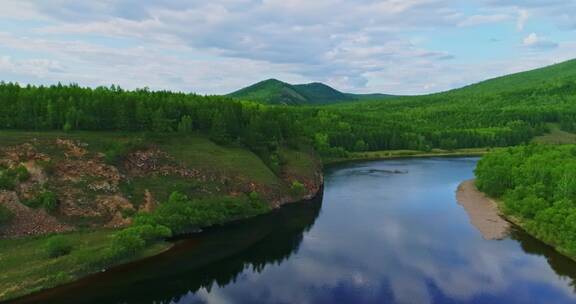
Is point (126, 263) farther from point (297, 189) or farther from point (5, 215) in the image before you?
point (297, 189)

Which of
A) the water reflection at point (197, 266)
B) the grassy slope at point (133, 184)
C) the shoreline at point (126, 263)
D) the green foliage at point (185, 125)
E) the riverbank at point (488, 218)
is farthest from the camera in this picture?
the green foliage at point (185, 125)

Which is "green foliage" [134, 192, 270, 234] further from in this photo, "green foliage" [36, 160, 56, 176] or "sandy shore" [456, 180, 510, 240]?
"sandy shore" [456, 180, 510, 240]

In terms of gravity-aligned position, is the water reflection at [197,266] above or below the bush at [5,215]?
below

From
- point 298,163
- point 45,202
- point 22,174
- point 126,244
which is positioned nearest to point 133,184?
point 45,202

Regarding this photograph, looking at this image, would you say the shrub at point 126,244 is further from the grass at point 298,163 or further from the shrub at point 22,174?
the grass at point 298,163

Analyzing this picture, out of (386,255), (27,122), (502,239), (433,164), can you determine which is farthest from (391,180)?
(27,122)

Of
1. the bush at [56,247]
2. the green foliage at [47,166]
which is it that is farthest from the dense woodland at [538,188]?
the green foliage at [47,166]

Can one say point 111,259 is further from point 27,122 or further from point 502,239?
point 502,239
